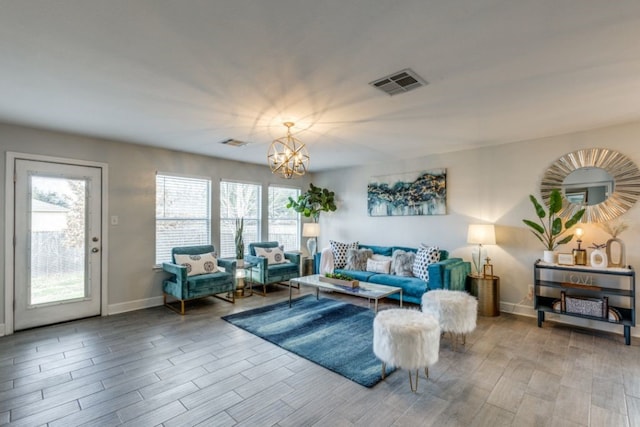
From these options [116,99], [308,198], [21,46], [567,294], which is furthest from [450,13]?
[308,198]

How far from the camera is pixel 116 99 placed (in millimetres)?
2891

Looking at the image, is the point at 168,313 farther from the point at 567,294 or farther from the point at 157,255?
the point at 567,294

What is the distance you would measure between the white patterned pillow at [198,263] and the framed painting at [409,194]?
313 centimetres

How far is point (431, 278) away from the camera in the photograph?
4180 millimetres

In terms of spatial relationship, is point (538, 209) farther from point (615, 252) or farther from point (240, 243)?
point (240, 243)

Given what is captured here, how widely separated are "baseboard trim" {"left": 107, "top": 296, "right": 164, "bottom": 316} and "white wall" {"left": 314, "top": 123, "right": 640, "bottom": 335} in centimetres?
411

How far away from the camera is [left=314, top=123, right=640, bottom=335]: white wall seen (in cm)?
370

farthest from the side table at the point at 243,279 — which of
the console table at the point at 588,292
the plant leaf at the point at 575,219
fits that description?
the plant leaf at the point at 575,219

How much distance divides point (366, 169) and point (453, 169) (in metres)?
1.74

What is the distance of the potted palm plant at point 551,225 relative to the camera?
12.4 ft

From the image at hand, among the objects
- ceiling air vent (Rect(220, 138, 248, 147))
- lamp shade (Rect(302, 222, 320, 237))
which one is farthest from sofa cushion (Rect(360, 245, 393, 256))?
ceiling air vent (Rect(220, 138, 248, 147))

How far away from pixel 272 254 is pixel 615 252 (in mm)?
4886

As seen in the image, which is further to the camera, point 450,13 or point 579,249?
point 579,249

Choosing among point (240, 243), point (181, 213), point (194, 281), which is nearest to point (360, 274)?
point (240, 243)
